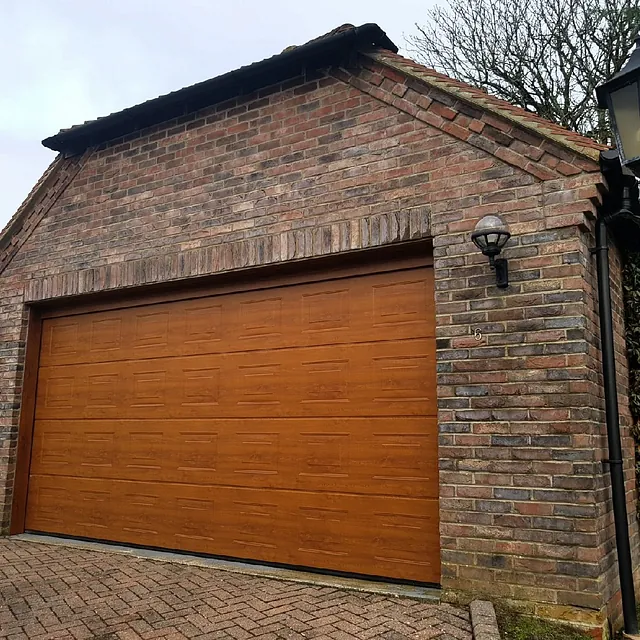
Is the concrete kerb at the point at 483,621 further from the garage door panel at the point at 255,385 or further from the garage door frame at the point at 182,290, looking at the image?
the garage door frame at the point at 182,290

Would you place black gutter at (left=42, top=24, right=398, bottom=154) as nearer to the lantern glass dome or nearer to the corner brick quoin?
the corner brick quoin

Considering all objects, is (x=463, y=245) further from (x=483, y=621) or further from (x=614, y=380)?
(x=483, y=621)

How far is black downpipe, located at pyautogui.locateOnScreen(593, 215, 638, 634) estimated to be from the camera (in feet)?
12.5

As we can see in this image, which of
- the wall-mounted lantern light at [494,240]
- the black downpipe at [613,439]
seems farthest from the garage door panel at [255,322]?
the black downpipe at [613,439]

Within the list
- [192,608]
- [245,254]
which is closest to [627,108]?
[245,254]

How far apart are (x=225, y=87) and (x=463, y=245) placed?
3.03 meters

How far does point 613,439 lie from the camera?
3906mm

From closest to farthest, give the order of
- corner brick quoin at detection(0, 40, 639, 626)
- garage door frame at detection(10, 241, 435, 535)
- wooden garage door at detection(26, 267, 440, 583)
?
corner brick quoin at detection(0, 40, 639, 626) < wooden garage door at detection(26, 267, 440, 583) < garage door frame at detection(10, 241, 435, 535)

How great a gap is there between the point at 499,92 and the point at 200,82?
840 cm

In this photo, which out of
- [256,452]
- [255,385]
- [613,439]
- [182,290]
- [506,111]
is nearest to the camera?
[613,439]

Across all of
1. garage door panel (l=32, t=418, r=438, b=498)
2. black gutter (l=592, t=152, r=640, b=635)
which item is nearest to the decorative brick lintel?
black gutter (l=592, t=152, r=640, b=635)

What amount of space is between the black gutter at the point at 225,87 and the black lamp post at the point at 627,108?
2.22 meters

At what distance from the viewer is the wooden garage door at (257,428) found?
14.9 ft

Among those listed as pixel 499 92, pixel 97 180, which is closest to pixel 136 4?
pixel 97 180
